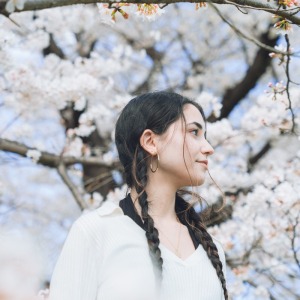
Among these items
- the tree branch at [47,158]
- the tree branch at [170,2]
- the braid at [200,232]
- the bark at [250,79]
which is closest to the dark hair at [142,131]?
the braid at [200,232]

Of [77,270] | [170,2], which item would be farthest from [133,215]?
[170,2]

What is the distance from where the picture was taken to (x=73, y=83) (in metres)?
4.39

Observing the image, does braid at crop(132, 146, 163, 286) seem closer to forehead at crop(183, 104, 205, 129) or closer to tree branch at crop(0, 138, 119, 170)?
forehead at crop(183, 104, 205, 129)

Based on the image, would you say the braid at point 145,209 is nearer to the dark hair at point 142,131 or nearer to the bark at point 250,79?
the dark hair at point 142,131

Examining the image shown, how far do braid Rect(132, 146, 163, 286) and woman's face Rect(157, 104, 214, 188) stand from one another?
52 millimetres

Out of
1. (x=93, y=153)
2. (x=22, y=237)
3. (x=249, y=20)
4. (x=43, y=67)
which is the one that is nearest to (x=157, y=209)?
(x=22, y=237)

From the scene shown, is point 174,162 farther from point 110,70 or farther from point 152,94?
point 110,70

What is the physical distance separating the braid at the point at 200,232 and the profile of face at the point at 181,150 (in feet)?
0.47

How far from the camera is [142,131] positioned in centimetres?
146

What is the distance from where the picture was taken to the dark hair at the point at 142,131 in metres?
1.43

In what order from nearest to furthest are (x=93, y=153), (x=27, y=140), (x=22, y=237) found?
(x=22, y=237)
(x=93, y=153)
(x=27, y=140)

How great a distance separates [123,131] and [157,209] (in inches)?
9.2

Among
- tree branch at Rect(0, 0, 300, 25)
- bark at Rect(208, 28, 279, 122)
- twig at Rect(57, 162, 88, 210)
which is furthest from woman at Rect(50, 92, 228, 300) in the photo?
bark at Rect(208, 28, 279, 122)

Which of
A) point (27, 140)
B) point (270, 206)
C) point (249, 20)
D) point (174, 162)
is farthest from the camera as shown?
point (249, 20)
